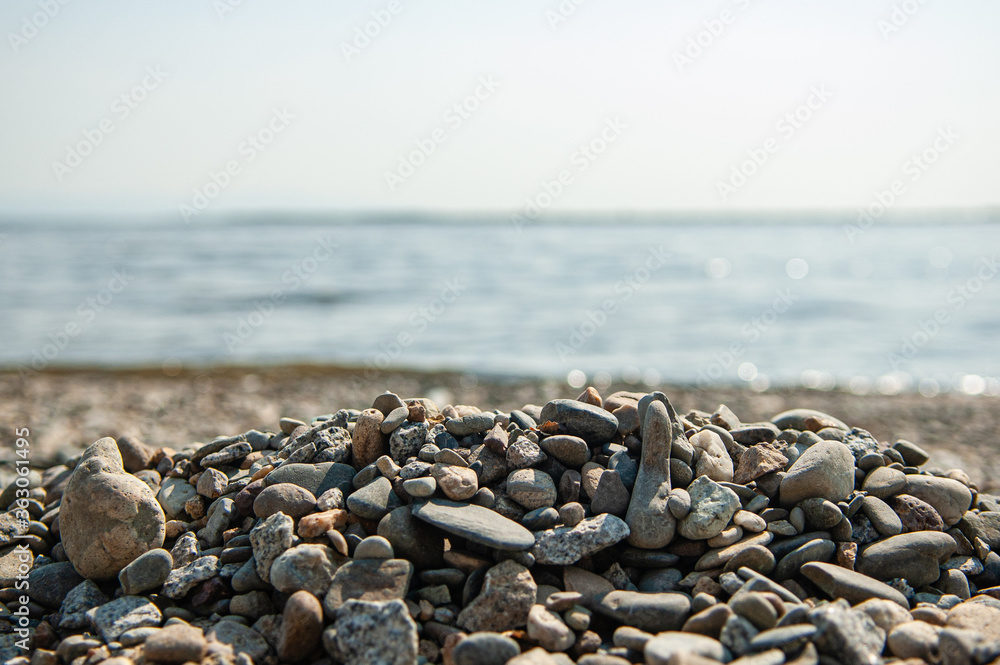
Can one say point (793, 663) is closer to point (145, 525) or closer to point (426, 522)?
point (426, 522)

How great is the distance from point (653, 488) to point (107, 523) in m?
2.32

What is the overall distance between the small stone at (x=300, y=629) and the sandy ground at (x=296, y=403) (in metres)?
3.91

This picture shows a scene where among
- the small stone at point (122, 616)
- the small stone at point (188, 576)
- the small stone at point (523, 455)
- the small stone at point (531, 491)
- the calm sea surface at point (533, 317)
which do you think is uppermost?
the calm sea surface at point (533, 317)

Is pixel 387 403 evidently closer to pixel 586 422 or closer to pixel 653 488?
pixel 586 422

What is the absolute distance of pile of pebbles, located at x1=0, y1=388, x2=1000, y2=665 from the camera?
7.84ft

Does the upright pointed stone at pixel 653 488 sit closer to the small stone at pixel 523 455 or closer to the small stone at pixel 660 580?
the small stone at pixel 660 580

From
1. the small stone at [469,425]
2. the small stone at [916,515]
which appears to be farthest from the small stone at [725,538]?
the small stone at [469,425]

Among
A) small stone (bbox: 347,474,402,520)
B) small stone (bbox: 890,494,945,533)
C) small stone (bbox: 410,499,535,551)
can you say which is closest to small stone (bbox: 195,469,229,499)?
small stone (bbox: 347,474,402,520)

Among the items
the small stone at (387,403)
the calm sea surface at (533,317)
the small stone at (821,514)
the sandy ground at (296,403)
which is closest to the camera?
the small stone at (821,514)

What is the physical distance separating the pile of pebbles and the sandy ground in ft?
8.99

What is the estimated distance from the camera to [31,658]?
8.77 ft

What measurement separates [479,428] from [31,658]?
1.97 metres

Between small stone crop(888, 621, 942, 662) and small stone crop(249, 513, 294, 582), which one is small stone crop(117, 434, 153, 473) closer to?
small stone crop(249, 513, 294, 582)

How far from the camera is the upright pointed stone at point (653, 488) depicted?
2.82 metres
